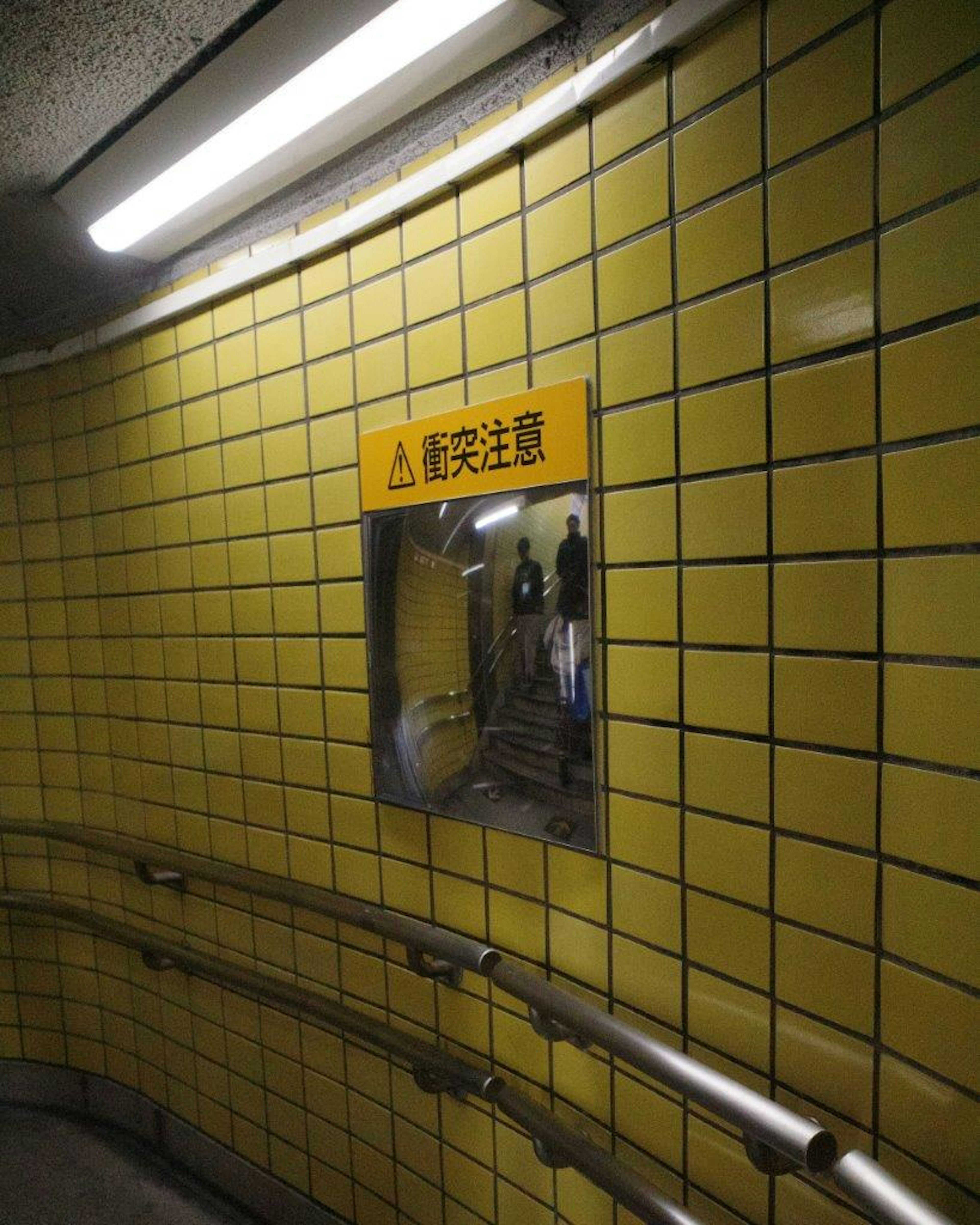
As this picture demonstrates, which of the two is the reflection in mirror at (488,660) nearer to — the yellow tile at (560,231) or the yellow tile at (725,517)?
the yellow tile at (725,517)

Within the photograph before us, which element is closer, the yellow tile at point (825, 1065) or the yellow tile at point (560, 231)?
the yellow tile at point (825, 1065)

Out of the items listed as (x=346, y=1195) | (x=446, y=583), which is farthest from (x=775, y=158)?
(x=346, y=1195)

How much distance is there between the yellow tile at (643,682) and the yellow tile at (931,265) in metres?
0.72

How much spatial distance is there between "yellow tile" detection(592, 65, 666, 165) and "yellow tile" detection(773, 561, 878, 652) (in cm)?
93

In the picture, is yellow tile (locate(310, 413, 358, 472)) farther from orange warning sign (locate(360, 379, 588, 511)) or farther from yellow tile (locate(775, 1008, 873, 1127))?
yellow tile (locate(775, 1008, 873, 1127))

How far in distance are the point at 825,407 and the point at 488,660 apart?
0.98m

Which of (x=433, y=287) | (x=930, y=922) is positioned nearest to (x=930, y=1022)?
(x=930, y=922)

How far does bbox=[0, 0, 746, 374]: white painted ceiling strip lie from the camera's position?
4.61ft

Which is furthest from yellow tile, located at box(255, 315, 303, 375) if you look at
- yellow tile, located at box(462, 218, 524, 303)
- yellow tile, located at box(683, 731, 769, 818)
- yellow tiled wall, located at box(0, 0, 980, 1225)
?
yellow tile, located at box(683, 731, 769, 818)

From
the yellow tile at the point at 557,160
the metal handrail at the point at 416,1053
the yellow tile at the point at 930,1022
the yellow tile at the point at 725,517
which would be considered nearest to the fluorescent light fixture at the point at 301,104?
the yellow tile at the point at 557,160

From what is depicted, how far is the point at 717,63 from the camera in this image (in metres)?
1.38

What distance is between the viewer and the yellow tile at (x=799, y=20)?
1.21 m

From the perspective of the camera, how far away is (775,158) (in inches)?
51.8

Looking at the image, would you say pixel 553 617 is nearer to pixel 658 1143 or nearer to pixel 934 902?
pixel 934 902
